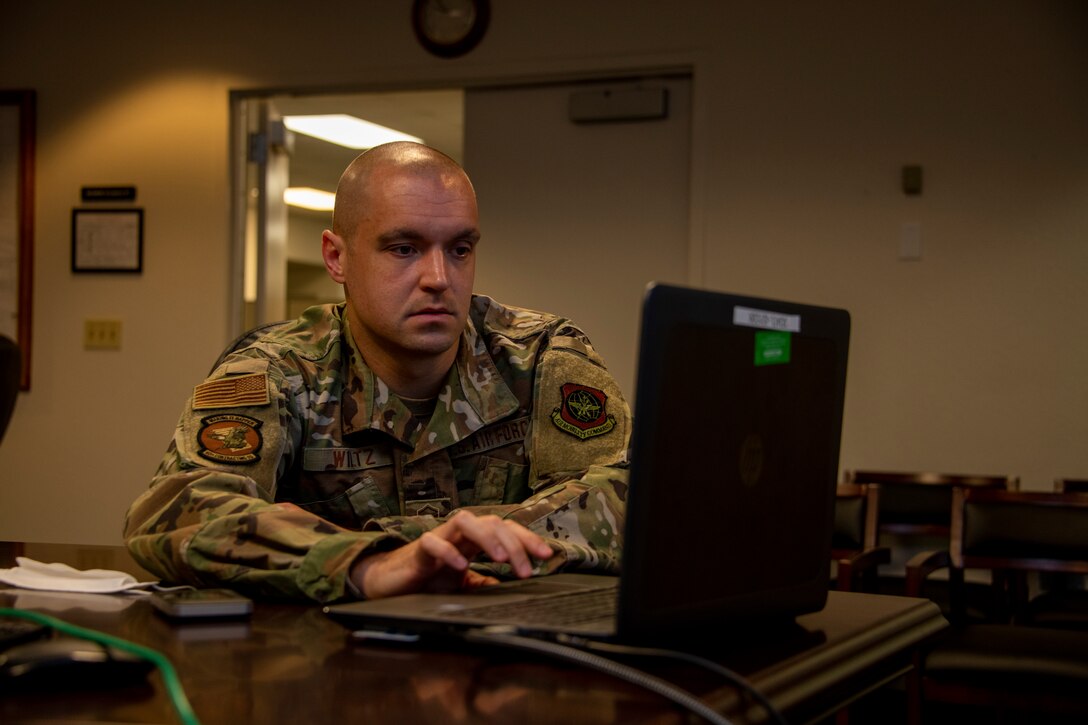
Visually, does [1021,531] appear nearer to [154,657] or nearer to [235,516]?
[235,516]

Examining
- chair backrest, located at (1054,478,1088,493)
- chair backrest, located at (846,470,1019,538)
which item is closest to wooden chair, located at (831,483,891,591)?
chair backrest, located at (846,470,1019,538)

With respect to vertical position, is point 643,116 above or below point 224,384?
above

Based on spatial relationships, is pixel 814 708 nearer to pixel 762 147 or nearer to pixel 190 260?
pixel 762 147

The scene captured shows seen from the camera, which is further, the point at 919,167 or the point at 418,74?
the point at 418,74

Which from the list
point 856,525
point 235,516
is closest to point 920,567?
point 856,525

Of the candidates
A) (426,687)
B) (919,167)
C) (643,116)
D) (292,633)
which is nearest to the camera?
(426,687)

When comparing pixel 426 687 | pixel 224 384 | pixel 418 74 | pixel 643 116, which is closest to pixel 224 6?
pixel 418 74

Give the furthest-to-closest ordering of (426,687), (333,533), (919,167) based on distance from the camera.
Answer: (919,167) → (333,533) → (426,687)

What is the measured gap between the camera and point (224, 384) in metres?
1.62

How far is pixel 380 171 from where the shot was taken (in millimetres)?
1801

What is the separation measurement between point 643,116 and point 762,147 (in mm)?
467

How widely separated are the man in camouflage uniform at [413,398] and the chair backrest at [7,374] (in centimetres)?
94

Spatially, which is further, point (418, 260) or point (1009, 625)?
point (1009, 625)

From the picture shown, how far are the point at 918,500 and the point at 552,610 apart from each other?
3.09m
